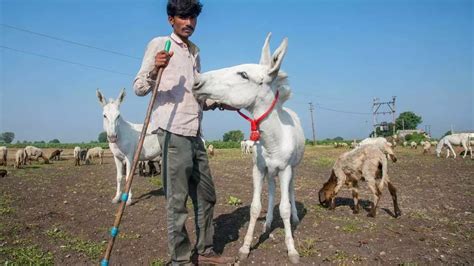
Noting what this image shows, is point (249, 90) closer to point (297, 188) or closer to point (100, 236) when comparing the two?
point (100, 236)

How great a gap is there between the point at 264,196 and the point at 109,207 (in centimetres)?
431

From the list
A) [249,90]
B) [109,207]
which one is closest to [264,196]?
[109,207]

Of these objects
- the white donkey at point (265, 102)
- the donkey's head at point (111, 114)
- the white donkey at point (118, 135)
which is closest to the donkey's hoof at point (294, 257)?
the white donkey at point (265, 102)

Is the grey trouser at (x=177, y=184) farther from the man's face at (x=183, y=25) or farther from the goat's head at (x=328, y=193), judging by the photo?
the goat's head at (x=328, y=193)

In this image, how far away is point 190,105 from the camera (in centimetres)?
423

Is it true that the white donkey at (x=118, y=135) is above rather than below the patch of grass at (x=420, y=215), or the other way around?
above

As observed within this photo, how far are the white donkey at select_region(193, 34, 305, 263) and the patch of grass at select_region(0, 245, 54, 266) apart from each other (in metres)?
2.93

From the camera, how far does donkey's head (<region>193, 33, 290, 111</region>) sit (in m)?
4.18

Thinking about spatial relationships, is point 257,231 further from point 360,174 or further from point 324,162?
point 324,162

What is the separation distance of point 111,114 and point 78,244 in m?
3.90

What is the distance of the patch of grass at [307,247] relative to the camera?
16.0 feet

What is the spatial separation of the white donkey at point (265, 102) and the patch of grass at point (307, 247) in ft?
0.95

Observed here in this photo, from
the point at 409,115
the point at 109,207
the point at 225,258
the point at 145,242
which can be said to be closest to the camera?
the point at 225,258

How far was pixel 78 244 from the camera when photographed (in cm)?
544
